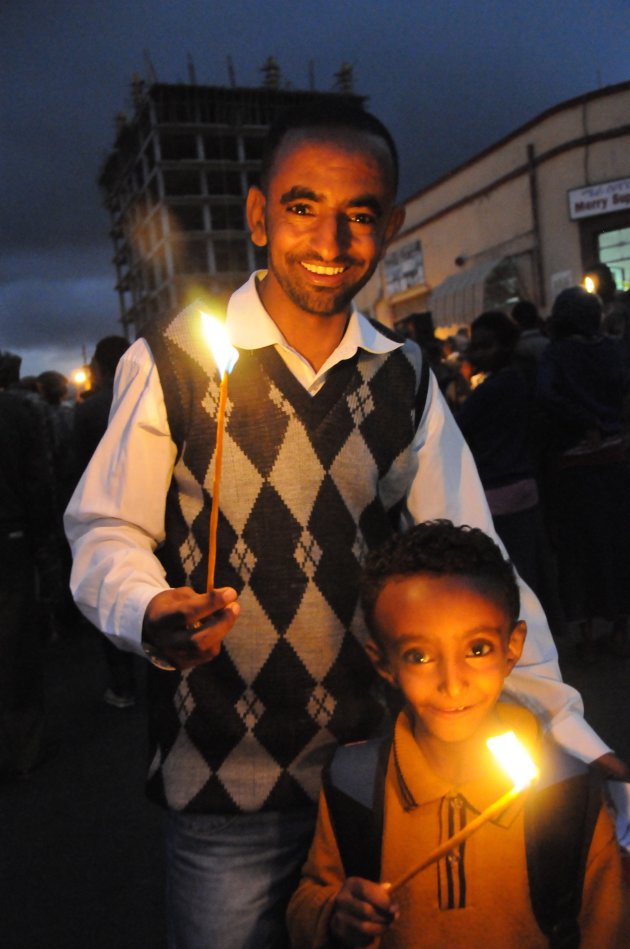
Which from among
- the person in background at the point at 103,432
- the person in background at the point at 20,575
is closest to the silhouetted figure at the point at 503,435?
the person in background at the point at 103,432

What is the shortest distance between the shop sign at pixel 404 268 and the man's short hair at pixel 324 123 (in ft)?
74.9

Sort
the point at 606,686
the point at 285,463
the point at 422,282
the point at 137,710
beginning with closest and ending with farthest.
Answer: the point at 285,463
the point at 606,686
the point at 137,710
the point at 422,282

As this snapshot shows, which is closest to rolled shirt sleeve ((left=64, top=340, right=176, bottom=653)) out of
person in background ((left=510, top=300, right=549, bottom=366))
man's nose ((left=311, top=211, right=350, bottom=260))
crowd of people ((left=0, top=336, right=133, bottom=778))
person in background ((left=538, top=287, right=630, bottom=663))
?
man's nose ((left=311, top=211, right=350, bottom=260))

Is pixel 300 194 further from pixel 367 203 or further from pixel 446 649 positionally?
pixel 446 649

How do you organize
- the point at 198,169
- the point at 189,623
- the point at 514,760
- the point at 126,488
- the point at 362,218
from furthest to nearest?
1. the point at 198,169
2. the point at 362,218
3. the point at 126,488
4. the point at 514,760
5. the point at 189,623

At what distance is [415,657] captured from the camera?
62.2 inches

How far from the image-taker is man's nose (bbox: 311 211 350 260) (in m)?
1.62

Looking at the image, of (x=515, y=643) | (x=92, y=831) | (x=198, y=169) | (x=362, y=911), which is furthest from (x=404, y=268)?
(x=198, y=169)

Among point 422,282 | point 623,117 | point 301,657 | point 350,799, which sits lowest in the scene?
point 350,799

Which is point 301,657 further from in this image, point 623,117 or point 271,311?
point 623,117

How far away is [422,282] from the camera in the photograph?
78.1 ft

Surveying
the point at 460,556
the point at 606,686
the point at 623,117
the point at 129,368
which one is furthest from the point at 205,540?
the point at 623,117

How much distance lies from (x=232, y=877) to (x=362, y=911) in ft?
1.24

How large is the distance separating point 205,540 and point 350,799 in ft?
1.88
